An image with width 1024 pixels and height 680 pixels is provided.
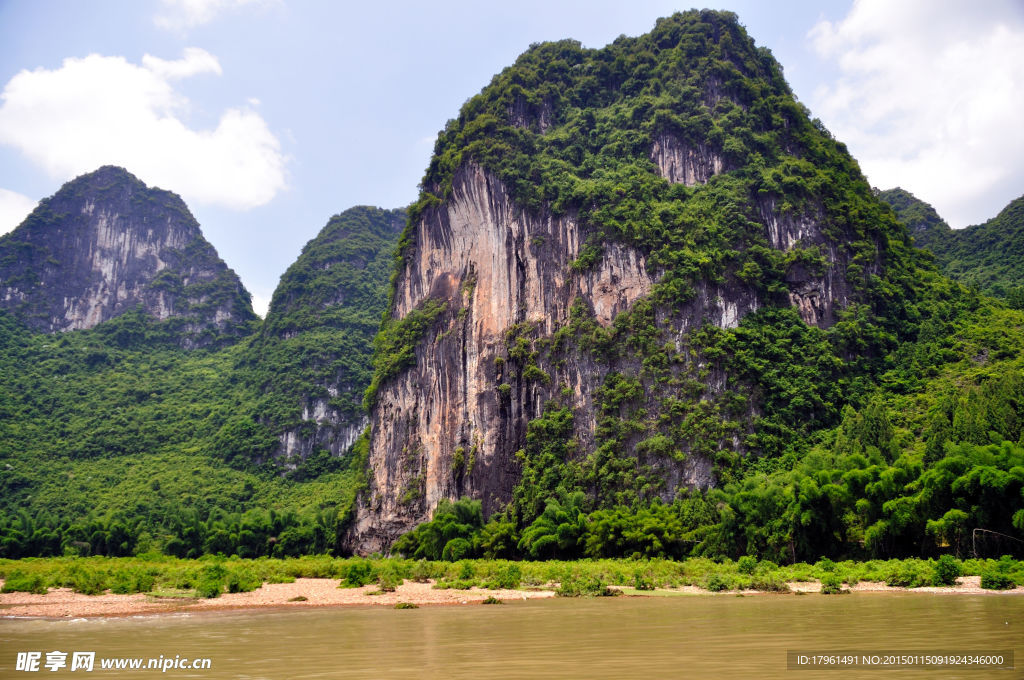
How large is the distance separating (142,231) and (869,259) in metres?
92.8

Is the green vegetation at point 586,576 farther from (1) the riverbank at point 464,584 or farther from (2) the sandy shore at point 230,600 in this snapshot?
(2) the sandy shore at point 230,600

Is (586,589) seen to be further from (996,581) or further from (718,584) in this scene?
(996,581)

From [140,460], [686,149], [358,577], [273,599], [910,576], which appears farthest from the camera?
[140,460]

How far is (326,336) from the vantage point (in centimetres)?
7475

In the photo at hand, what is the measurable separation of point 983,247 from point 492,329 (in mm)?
43362

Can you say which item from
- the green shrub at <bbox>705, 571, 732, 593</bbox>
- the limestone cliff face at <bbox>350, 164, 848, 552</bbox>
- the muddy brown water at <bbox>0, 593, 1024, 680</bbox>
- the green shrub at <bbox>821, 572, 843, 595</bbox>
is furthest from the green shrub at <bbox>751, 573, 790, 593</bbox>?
the limestone cliff face at <bbox>350, 164, 848, 552</bbox>

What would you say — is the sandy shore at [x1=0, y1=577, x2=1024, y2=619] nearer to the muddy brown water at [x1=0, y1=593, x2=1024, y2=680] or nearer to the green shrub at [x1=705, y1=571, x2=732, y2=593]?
the green shrub at [x1=705, y1=571, x2=732, y2=593]

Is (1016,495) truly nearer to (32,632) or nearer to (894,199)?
(32,632)

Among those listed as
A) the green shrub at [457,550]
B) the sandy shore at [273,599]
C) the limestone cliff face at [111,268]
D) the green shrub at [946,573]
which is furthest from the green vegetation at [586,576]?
the limestone cliff face at [111,268]

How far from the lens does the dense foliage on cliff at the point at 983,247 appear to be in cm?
5053

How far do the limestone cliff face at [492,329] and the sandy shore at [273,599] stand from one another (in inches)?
741

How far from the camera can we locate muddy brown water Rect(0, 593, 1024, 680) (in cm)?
744

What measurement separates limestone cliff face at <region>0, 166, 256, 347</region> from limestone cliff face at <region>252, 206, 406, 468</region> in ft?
45.5

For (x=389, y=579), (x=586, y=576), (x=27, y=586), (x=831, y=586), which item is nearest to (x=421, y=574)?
(x=389, y=579)
